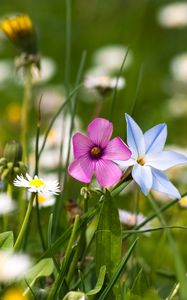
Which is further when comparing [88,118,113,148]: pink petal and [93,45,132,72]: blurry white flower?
[93,45,132,72]: blurry white flower

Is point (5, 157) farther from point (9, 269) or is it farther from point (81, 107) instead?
point (81, 107)

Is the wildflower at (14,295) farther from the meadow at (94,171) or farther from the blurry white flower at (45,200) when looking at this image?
the blurry white flower at (45,200)

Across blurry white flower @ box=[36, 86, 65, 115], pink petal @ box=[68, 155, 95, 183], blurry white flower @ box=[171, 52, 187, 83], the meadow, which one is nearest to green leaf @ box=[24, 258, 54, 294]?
the meadow

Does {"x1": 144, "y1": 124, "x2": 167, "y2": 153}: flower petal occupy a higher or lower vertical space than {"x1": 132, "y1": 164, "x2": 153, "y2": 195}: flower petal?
higher

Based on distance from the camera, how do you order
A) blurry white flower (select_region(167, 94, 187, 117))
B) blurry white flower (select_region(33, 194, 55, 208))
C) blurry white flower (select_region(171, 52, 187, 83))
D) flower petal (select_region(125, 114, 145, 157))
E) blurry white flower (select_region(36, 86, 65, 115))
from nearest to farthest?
flower petal (select_region(125, 114, 145, 157)) < blurry white flower (select_region(33, 194, 55, 208)) < blurry white flower (select_region(167, 94, 187, 117)) < blurry white flower (select_region(36, 86, 65, 115)) < blurry white flower (select_region(171, 52, 187, 83))

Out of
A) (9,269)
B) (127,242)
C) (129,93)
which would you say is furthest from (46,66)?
(9,269)

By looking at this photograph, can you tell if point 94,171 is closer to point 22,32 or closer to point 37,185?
point 37,185

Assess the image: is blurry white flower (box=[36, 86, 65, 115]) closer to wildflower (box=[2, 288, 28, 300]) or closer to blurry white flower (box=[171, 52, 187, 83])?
blurry white flower (box=[171, 52, 187, 83])

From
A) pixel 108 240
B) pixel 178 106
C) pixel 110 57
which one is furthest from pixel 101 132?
pixel 110 57

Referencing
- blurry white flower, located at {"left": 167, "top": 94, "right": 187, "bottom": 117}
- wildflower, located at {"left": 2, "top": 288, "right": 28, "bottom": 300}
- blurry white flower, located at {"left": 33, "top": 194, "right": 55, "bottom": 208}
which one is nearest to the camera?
wildflower, located at {"left": 2, "top": 288, "right": 28, "bottom": 300}
